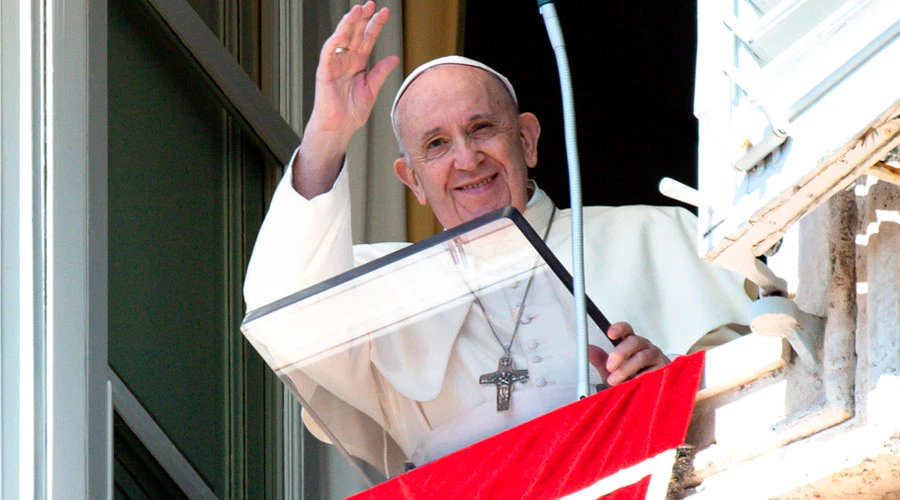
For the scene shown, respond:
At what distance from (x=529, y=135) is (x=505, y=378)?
1.15 meters

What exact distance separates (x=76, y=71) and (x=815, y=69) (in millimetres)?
1733

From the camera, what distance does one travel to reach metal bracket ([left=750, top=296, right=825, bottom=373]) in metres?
1.94

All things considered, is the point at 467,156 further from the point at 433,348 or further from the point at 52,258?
the point at 52,258

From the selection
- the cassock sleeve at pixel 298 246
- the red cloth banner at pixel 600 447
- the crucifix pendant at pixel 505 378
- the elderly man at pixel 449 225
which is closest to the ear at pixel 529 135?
the elderly man at pixel 449 225

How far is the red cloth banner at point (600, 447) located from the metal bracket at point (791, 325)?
0.18 metres

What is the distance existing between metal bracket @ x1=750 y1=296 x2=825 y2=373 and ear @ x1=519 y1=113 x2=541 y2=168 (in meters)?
1.51

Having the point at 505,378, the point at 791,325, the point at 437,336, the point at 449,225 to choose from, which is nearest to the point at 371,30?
the point at 437,336

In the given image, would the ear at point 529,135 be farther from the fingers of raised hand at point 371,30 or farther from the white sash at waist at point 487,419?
the white sash at waist at point 487,419

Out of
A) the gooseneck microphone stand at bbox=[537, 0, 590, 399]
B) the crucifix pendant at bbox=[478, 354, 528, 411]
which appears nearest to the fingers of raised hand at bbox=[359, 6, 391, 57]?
the gooseneck microphone stand at bbox=[537, 0, 590, 399]

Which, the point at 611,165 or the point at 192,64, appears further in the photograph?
the point at 611,165

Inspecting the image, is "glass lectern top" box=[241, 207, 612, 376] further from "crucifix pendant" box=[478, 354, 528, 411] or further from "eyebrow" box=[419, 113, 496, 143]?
"eyebrow" box=[419, 113, 496, 143]

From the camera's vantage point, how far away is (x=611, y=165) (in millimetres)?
6918

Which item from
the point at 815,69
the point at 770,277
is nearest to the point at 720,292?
the point at 770,277

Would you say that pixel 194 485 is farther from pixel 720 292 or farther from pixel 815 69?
pixel 815 69
